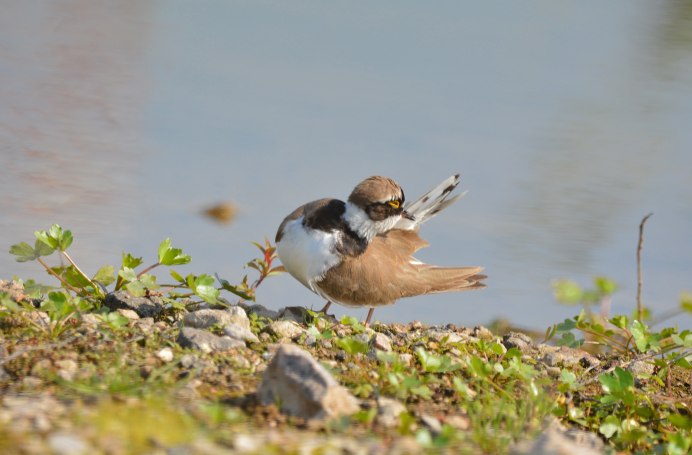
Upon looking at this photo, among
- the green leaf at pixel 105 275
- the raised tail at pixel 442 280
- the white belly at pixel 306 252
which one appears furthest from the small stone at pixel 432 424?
the raised tail at pixel 442 280

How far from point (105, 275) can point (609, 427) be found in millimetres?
2122

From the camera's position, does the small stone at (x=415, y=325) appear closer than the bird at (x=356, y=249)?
→ Yes

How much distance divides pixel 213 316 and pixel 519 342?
4.90 ft

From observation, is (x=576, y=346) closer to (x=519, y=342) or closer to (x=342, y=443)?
(x=519, y=342)

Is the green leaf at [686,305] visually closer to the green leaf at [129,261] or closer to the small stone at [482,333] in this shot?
the small stone at [482,333]

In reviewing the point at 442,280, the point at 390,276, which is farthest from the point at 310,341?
the point at 442,280

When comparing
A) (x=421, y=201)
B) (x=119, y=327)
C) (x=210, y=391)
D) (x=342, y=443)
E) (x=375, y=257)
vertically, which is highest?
(x=421, y=201)

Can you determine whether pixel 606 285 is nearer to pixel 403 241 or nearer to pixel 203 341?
pixel 403 241

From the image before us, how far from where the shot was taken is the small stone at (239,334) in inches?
134

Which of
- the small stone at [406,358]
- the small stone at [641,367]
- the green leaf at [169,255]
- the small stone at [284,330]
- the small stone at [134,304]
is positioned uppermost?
the green leaf at [169,255]

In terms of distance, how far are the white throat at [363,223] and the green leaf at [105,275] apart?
4.98ft

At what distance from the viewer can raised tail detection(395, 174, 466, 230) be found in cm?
550

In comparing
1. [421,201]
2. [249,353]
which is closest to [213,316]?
[249,353]

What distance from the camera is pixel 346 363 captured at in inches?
132
